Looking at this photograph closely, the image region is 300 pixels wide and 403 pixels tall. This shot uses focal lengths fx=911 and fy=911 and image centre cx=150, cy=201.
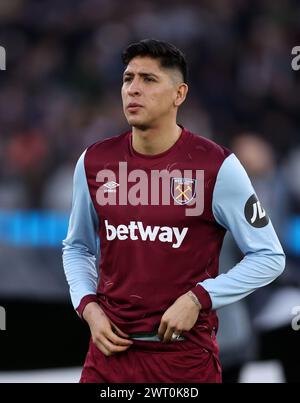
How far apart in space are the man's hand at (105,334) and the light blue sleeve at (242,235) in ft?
1.26

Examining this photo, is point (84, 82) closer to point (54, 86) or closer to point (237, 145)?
point (54, 86)

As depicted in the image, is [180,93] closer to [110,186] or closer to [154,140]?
[154,140]

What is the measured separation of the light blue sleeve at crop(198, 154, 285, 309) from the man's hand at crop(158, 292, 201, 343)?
0.33 ft

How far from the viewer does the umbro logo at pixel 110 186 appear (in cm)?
367

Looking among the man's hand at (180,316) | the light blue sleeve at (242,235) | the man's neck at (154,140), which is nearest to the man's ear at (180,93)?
the man's neck at (154,140)

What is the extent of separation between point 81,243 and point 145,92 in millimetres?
720

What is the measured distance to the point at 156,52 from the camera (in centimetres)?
358

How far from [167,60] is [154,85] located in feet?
0.38

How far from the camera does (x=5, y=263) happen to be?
634 cm

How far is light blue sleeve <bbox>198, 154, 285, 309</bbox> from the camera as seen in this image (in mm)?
3533

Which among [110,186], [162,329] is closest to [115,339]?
[162,329]

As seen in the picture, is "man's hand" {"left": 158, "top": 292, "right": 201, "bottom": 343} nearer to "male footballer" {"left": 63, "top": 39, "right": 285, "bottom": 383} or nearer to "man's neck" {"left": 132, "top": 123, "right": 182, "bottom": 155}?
"male footballer" {"left": 63, "top": 39, "right": 285, "bottom": 383}

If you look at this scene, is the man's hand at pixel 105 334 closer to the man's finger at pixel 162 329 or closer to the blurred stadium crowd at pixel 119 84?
the man's finger at pixel 162 329
